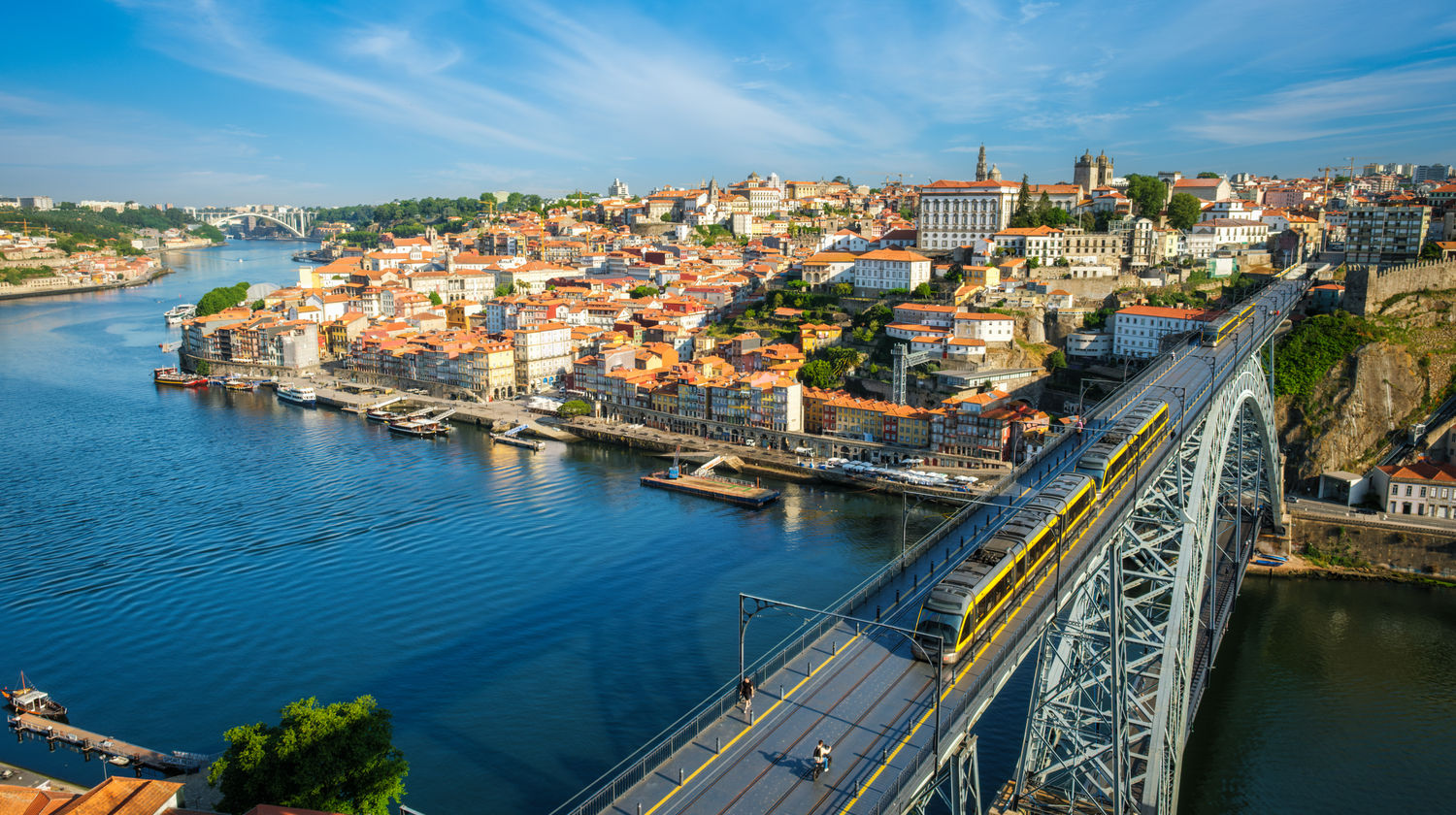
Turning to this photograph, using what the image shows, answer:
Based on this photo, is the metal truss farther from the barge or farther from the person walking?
the barge

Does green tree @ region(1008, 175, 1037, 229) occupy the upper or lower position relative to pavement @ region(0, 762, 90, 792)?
upper

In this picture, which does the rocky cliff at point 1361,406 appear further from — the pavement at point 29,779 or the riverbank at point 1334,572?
the pavement at point 29,779

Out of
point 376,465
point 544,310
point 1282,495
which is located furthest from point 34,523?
point 1282,495

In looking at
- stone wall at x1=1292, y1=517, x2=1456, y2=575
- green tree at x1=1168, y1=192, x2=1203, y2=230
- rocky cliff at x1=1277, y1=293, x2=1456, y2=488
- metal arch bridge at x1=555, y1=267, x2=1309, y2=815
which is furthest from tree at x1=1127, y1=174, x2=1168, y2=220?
metal arch bridge at x1=555, y1=267, x2=1309, y2=815

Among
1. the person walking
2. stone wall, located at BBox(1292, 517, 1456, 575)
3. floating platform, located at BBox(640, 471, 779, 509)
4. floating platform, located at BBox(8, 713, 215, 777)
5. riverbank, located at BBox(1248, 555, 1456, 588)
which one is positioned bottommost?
floating platform, located at BBox(8, 713, 215, 777)

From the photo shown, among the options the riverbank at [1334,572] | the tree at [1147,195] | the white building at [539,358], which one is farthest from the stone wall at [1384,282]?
the white building at [539,358]

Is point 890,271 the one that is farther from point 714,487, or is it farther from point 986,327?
point 714,487

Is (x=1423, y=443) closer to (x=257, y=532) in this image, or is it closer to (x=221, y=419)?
(x=257, y=532)
